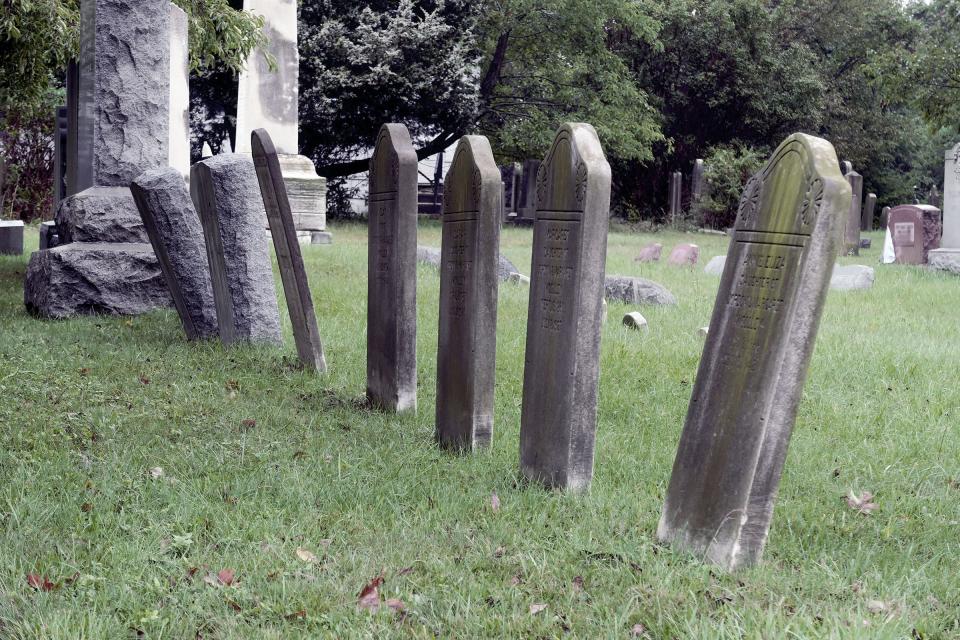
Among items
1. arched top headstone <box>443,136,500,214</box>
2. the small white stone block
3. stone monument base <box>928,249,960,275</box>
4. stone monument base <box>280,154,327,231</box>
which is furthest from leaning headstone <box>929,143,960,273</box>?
arched top headstone <box>443,136,500,214</box>

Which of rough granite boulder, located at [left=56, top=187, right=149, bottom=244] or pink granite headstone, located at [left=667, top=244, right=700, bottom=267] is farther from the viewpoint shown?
pink granite headstone, located at [left=667, top=244, right=700, bottom=267]

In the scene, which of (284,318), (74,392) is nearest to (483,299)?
(74,392)

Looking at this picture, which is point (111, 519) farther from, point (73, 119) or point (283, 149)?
point (283, 149)

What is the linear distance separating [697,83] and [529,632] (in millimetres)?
30700

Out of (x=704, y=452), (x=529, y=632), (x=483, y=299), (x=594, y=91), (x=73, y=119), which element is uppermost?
(x=594, y=91)

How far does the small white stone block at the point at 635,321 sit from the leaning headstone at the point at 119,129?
4363 mm

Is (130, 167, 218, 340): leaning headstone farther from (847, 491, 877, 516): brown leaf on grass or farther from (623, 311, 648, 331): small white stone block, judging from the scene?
(847, 491, 877, 516): brown leaf on grass

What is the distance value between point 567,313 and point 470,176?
3.77 feet

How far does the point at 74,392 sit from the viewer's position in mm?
5750

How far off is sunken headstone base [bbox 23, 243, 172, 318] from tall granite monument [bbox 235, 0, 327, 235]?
22.8ft

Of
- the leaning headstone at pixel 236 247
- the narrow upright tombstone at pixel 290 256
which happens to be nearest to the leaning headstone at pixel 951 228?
the leaning headstone at pixel 236 247

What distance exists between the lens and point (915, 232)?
59.7 ft

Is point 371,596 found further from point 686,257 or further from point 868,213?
point 868,213

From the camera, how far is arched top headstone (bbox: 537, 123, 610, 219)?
399 centimetres
